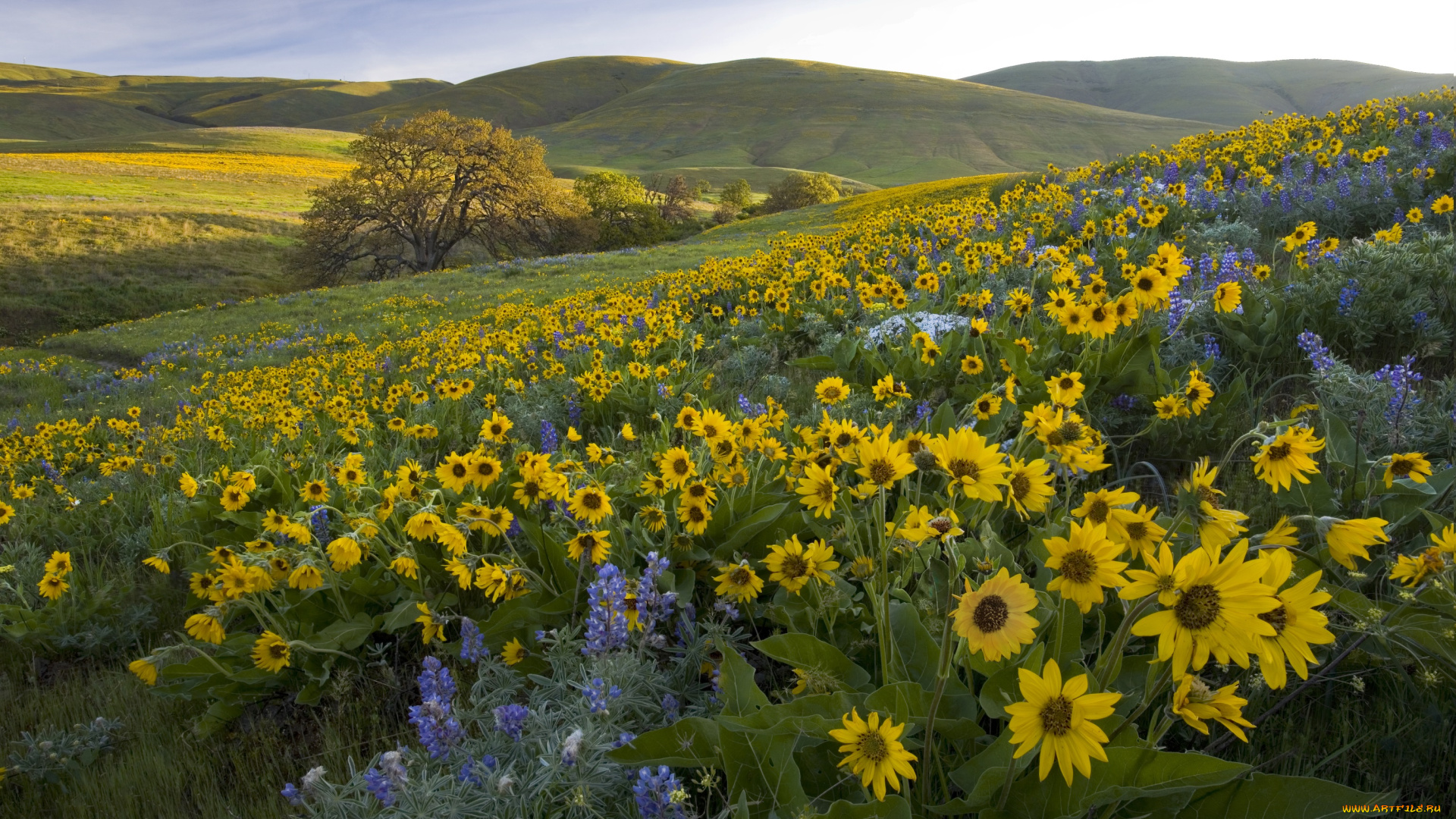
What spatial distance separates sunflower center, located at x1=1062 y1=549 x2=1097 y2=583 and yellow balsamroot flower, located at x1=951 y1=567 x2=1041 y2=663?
90 millimetres

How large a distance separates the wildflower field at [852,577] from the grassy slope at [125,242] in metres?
26.8

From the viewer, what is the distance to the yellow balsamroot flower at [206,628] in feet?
7.36

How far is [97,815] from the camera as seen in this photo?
202cm

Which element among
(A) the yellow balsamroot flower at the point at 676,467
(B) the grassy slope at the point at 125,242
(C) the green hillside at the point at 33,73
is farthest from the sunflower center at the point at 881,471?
(C) the green hillside at the point at 33,73

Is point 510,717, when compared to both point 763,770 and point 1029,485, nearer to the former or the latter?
point 763,770

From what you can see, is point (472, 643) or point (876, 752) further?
point (472, 643)

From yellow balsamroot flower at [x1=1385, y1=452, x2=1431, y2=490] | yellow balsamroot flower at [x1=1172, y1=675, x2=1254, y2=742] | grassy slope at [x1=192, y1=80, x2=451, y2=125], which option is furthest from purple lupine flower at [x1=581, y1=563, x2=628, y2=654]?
grassy slope at [x1=192, y1=80, x2=451, y2=125]

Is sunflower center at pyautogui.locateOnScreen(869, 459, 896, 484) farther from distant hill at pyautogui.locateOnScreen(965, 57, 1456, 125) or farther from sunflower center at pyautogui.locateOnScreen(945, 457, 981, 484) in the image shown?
distant hill at pyautogui.locateOnScreen(965, 57, 1456, 125)

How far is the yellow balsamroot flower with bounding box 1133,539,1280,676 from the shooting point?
95 cm

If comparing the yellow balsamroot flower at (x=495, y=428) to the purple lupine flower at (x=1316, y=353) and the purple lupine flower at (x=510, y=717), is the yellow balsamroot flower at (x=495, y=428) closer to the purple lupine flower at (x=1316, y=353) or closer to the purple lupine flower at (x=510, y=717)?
the purple lupine flower at (x=510, y=717)

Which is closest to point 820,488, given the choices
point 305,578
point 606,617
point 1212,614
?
point 606,617

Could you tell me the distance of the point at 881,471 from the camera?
1480 mm

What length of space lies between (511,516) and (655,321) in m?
3.53

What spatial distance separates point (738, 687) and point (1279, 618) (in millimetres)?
1061
